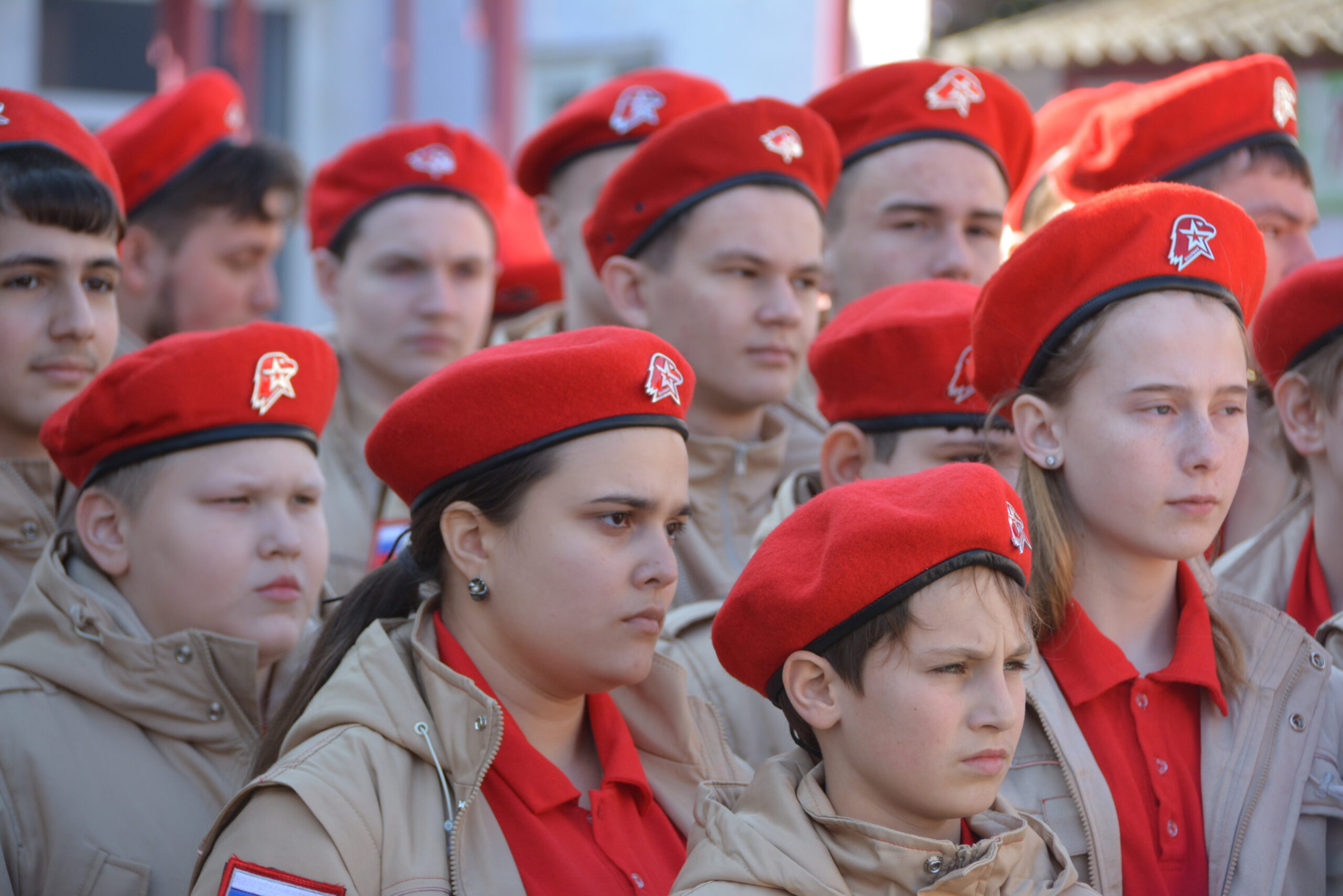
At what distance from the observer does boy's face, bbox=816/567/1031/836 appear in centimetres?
223

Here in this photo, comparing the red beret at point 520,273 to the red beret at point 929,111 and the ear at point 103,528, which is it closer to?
the red beret at point 929,111

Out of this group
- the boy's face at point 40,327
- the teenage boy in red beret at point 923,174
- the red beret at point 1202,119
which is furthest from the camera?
the teenage boy in red beret at point 923,174

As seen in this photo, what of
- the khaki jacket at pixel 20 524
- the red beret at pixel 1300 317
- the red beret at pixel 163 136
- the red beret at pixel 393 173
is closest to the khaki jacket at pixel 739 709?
the red beret at pixel 1300 317

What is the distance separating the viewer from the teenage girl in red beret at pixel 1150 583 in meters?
2.51

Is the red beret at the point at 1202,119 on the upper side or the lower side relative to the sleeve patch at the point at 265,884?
upper

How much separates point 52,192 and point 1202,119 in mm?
3069

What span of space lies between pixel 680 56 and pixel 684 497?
8.64 meters

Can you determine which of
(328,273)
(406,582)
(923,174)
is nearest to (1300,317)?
(923,174)

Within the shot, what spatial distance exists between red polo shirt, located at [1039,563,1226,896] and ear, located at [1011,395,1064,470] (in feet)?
0.92

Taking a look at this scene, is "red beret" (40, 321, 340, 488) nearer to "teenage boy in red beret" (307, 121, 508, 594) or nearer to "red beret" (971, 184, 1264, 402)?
"teenage boy in red beret" (307, 121, 508, 594)

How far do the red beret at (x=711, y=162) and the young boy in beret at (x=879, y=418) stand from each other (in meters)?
0.67

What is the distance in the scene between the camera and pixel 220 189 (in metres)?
4.96

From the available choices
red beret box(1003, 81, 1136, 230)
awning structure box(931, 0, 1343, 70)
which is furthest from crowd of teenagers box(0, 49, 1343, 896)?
awning structure box(931, 0, 1343, 70)

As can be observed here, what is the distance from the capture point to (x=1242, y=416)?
2.62 meters
